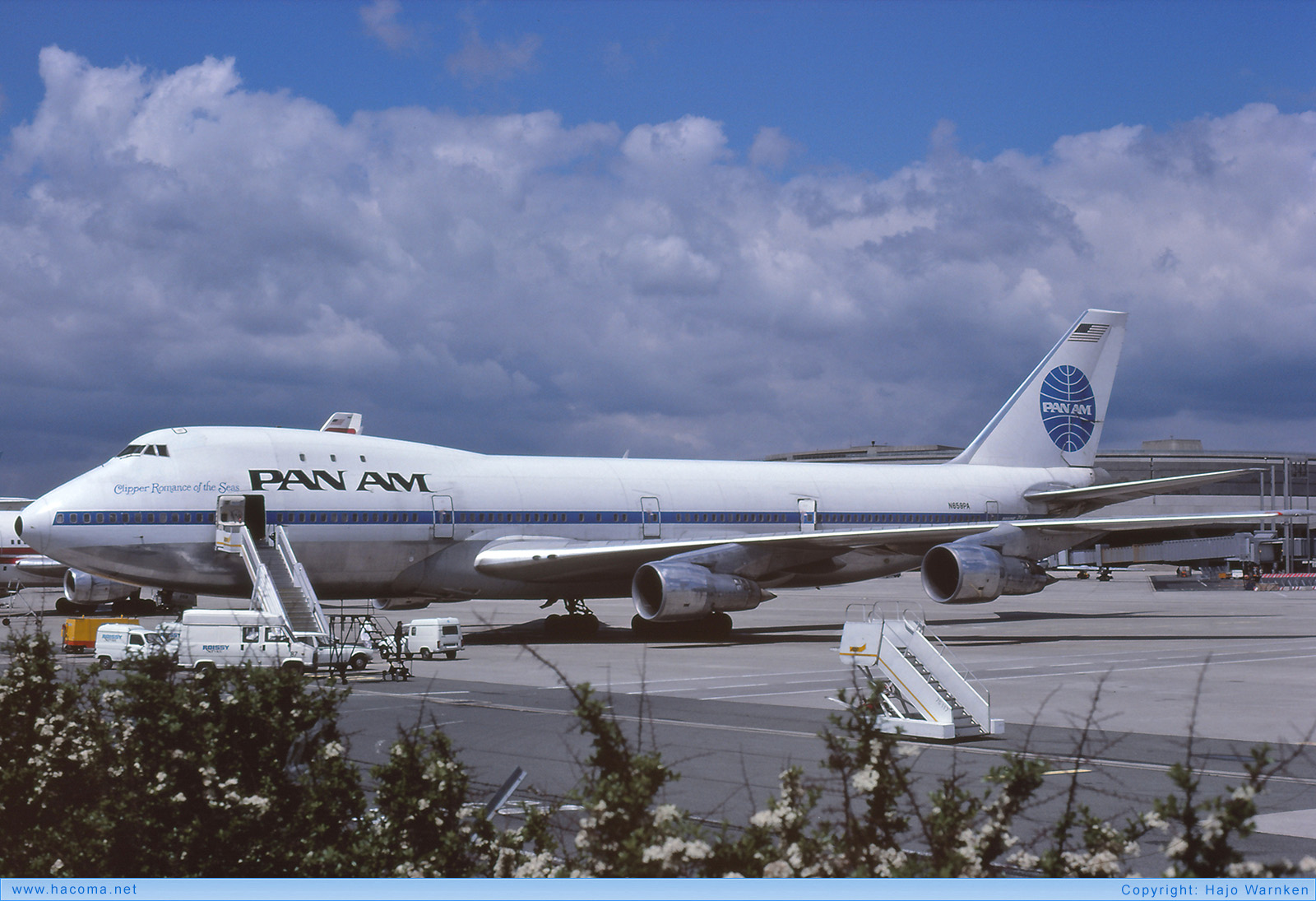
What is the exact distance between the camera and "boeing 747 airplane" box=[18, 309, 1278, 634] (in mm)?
29875

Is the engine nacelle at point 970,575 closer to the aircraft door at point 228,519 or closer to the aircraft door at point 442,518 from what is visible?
the aircraft door at point 442,518

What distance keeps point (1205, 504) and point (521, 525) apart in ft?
352

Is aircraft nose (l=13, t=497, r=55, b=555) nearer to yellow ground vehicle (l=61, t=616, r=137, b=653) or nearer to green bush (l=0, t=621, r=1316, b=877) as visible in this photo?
yellow ground vehicle (l=61, t=616, r=137, b=653)

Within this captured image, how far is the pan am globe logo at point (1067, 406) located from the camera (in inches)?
1804

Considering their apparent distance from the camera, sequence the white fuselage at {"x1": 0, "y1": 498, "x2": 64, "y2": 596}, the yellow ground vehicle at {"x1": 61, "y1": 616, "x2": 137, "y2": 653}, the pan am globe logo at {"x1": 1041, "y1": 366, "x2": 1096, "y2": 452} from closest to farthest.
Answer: the yellow ground vehicle at {"x1": 61, "y1": 616, "x2": 137, "y2": 653}
the pan am globe logo at {"x1": 1041, "y1": 366, "x2": 1096, "y2": 452}
the white fuselage at {"x1": 0, "y1": 498, "x2": 64, "y2": 596}

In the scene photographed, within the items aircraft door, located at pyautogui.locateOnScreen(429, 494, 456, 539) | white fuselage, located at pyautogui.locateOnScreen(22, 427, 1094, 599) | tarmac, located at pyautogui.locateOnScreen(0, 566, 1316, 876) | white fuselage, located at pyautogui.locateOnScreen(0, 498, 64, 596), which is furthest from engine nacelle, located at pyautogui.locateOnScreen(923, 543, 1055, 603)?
white fuselage, located at pyautogui.locateOnScreen(0, 498, 64, 596)

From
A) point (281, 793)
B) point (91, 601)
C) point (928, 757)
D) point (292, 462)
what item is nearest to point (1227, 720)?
point (928, 757)

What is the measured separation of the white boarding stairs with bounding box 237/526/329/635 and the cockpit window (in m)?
2.85

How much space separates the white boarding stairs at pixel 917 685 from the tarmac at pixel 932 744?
44 centimetres

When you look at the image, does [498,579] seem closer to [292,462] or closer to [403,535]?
[403,535]

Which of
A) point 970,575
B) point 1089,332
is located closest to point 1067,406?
point 1089,332

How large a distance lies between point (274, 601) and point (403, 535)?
5.34m

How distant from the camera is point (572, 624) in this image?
124 feet

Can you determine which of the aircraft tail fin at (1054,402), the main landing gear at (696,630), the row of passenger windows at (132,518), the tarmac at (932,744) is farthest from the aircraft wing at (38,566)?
the aircraft tail fin at (1054,402)
